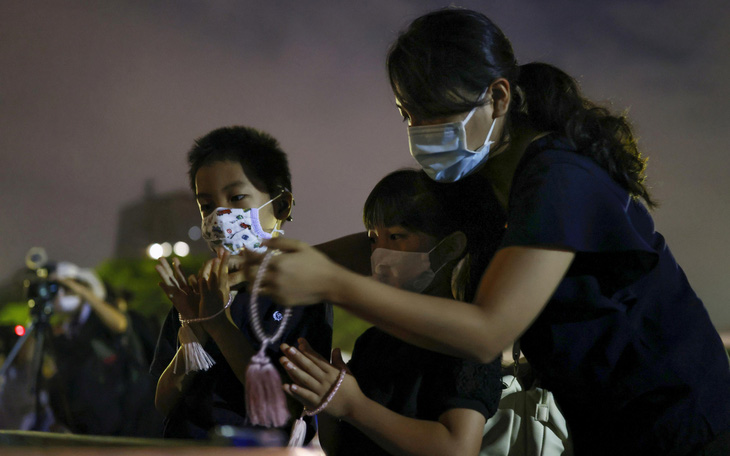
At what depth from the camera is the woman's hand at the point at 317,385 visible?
3.41 ft

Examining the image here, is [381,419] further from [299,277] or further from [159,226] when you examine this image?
[159,226]

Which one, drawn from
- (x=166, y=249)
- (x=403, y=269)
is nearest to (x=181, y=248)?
(x=166, y=249)

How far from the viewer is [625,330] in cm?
83

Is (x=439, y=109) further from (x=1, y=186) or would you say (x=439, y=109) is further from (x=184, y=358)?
A: (x=1, y=186)

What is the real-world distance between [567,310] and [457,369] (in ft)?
1.03

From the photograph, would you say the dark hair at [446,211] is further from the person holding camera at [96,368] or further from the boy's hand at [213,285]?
the person holding camera at [96,368]

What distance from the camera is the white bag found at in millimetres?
1097

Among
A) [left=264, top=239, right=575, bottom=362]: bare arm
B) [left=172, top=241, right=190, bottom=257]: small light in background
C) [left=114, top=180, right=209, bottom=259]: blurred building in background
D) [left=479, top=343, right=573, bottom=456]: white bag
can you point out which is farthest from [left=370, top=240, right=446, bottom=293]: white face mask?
[left=172, top=241, right=190, bottom=257]: small light in background

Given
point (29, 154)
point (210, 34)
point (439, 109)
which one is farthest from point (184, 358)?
point (29, 154)

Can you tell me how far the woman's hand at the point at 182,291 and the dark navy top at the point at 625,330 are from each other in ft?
2.46

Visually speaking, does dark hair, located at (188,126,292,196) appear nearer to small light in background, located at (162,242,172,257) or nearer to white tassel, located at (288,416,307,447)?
white tassel, located at (288,416,307,447)

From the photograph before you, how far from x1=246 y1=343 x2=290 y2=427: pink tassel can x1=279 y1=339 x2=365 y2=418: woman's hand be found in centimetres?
11

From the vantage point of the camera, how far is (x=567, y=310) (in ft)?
2.77

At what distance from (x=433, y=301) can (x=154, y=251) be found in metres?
3.21
